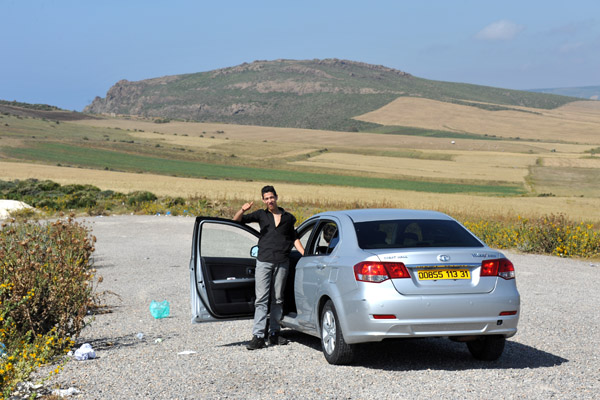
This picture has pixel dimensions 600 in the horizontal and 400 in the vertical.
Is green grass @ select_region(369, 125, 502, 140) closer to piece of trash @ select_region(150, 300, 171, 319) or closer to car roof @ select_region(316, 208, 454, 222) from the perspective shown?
piece of trash @ select_region(150, 300, 171, 319)

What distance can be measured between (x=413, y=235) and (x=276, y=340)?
8.07 ft

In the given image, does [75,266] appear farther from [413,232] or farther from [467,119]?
[467,119]

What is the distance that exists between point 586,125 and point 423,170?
101 m

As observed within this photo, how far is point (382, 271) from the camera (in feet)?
24.8

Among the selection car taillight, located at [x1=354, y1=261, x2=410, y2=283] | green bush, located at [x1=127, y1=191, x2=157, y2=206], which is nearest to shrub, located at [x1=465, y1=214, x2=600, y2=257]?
car taillight, located at [x1=354, y1=261, x2=410, y2=283]

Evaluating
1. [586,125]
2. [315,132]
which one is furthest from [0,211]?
[586,125]

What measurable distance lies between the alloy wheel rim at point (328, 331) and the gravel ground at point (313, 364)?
8.6 inches

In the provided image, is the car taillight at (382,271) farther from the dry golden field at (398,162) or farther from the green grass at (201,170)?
the green grass at (201,170)

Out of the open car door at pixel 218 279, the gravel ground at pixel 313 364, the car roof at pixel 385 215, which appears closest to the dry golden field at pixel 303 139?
the gravel ground at pixel 313 364

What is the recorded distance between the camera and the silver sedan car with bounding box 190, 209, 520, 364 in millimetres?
7562

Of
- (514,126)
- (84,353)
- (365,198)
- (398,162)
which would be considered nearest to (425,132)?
(514,126)

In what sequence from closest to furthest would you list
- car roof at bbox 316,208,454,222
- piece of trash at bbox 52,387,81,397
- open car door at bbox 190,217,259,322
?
piece of trash at bbox 52,387,81,397 < car roof at bbox 316,208,454,222 < open car door at bbox 190,217,259,322

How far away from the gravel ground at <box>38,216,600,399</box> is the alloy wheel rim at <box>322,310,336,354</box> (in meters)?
0.22

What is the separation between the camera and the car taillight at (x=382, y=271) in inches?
298
